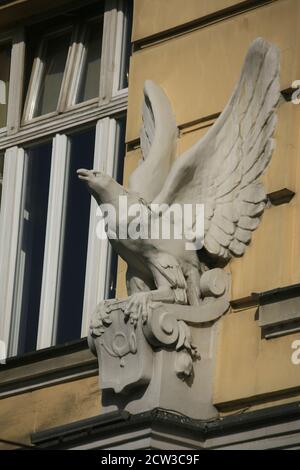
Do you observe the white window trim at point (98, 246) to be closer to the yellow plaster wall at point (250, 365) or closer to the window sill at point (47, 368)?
the window sill at point (47, 368)

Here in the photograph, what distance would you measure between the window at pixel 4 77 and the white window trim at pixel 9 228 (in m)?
0.45

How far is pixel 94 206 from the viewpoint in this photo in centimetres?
1191

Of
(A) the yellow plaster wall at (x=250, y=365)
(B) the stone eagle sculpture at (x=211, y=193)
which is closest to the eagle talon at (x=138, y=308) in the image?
(B) the stone eagle sculpture at (x=211, y=193)

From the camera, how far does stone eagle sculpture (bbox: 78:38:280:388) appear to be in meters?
10.4

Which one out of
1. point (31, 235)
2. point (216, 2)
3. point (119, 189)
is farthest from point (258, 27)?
point (31, 235)

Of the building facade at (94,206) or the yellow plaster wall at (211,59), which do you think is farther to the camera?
the yellow plaster wall at (211,59)

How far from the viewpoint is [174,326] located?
33.2ft

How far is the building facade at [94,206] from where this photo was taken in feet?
32.7

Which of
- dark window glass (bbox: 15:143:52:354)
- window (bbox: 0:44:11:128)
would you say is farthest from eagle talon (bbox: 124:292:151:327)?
window (bbox: 0:44:11:128)

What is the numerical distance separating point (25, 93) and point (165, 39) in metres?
1.78

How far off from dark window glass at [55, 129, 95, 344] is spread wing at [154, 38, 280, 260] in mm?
1493

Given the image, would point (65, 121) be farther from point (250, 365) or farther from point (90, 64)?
point (250, 365)
